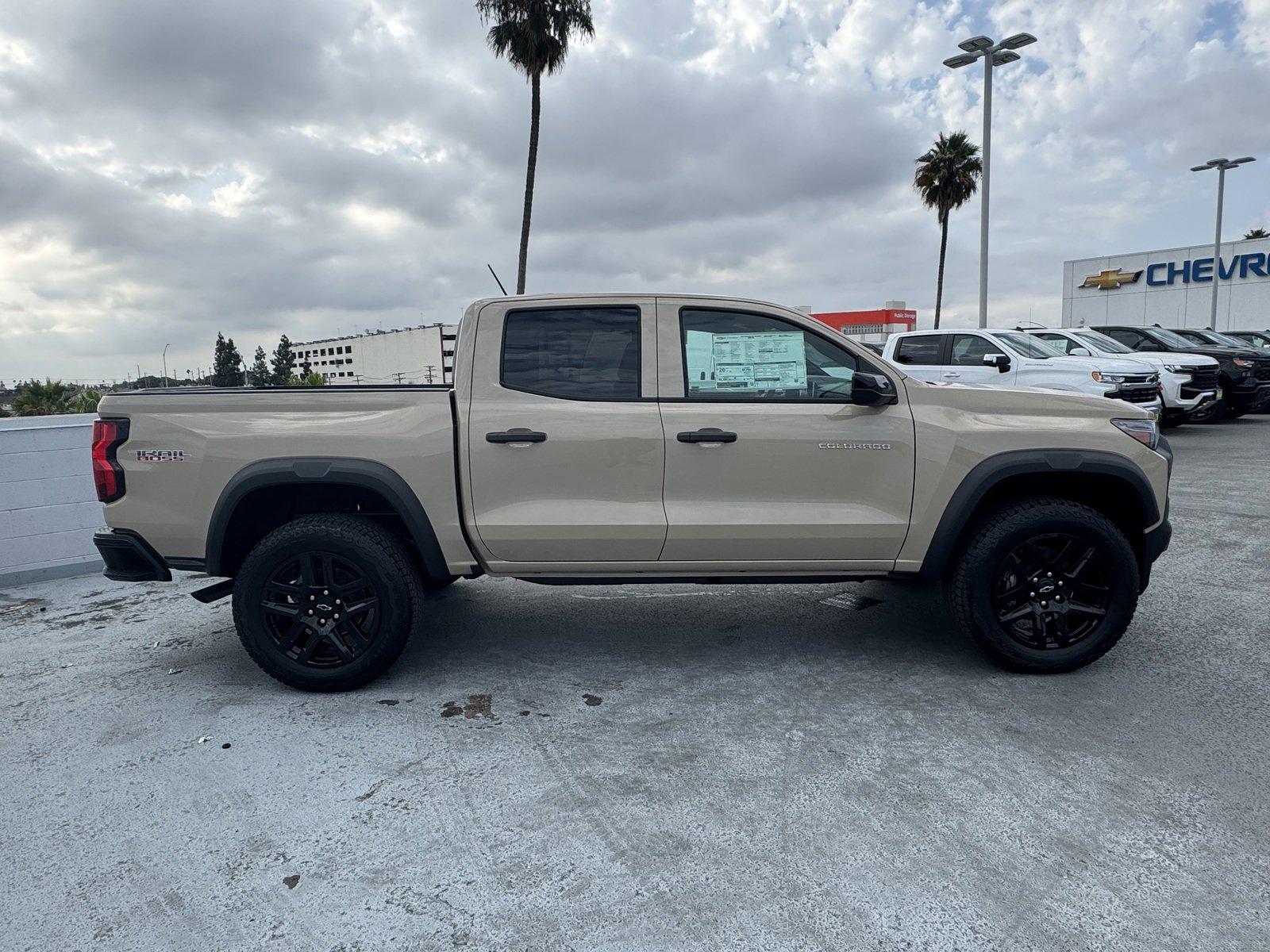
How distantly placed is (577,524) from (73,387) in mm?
22391

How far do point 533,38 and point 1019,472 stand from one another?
63.8ft

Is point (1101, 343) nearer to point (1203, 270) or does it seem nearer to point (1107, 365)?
point (1107, 365)

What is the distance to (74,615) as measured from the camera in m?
5.64

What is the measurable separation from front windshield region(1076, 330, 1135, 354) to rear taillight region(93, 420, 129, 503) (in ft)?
47.9

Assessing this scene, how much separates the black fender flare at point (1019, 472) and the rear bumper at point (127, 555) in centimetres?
368

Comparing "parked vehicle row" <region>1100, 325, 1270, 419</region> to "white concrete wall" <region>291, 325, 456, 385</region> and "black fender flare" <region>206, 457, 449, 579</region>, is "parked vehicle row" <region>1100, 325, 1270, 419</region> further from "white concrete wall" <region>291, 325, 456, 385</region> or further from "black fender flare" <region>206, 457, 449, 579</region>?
"white concrete wall" <region>291, 325, 456, 385</region>

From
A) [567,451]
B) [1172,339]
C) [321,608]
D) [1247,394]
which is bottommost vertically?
[321,608]

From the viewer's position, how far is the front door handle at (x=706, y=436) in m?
3.96

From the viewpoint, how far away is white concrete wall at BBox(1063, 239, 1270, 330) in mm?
34000

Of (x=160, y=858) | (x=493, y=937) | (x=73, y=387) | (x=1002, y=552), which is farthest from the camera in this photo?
(x=73, y=387)

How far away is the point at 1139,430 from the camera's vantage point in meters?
4.07

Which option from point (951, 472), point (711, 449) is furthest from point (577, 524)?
point (951, 472)

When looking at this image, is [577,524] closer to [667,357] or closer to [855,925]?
[667,357]

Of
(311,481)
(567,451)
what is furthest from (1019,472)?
(311,481)
